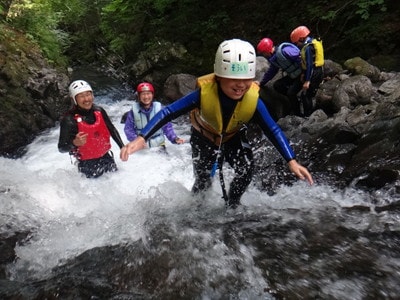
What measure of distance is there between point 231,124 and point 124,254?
1682mm

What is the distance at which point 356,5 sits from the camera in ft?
A: 33.7

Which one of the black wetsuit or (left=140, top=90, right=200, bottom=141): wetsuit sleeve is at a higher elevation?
(left=140, top=90, right=200, bottom=141): wetsuit sleeve

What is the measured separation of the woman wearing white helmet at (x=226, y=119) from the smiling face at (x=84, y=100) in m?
1.92

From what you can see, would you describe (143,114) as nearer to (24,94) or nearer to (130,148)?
(130,148)

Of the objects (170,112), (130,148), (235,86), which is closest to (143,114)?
(170,112)

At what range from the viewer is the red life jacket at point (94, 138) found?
5.24 m

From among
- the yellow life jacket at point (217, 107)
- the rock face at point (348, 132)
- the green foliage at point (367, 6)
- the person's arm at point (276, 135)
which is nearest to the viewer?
the person's arm at point (276, 135)

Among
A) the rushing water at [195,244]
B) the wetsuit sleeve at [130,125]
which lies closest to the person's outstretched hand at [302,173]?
the rushing water at [195,244]

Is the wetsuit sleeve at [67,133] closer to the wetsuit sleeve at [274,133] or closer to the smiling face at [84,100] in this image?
the smiling face at [84,100]

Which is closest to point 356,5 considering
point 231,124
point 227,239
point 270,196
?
point 270,196

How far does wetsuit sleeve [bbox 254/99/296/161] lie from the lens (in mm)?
3516

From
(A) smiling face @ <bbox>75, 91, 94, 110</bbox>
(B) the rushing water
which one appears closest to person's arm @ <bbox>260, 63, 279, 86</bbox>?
(B) the rushing water

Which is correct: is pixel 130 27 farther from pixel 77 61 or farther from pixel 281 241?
pixel 281 241

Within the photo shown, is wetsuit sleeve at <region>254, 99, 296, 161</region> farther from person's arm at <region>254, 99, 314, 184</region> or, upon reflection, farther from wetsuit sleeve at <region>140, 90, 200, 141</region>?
wetsuit sleeve at <region>140, 90, 200, 141</region>
